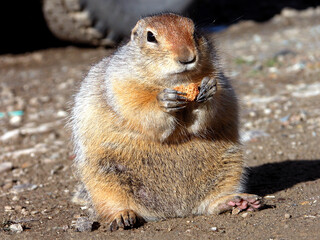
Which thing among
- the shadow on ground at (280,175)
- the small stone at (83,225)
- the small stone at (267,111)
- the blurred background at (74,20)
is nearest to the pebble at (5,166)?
the small stone at (83,225)

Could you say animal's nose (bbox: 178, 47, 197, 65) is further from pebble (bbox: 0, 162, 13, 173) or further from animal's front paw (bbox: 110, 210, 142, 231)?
pebble (bbox: 0, 162, 13, 173)

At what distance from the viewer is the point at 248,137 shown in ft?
19.9

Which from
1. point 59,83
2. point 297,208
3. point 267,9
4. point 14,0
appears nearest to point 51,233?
point 297,208

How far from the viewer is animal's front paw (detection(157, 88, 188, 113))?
3613 millimetres

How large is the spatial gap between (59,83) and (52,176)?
12.9 feet

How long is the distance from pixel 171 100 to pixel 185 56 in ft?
1.02

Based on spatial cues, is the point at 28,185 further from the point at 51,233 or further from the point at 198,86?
the point at 198,86

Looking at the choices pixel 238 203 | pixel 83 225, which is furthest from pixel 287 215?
Result: pixel 83 225

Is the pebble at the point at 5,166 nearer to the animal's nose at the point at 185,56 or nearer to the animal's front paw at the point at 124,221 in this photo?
the animal's front paw at the point at 124,221

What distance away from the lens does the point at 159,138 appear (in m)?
3.84

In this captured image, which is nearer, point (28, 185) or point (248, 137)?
point (28, 185)

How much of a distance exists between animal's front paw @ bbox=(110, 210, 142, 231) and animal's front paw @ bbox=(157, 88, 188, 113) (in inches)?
29.9

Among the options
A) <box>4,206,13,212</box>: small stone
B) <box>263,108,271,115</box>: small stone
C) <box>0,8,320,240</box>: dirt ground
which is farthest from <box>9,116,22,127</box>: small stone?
<box>263,108,271,115</box>: small stone

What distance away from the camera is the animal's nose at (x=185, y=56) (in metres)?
3.50
